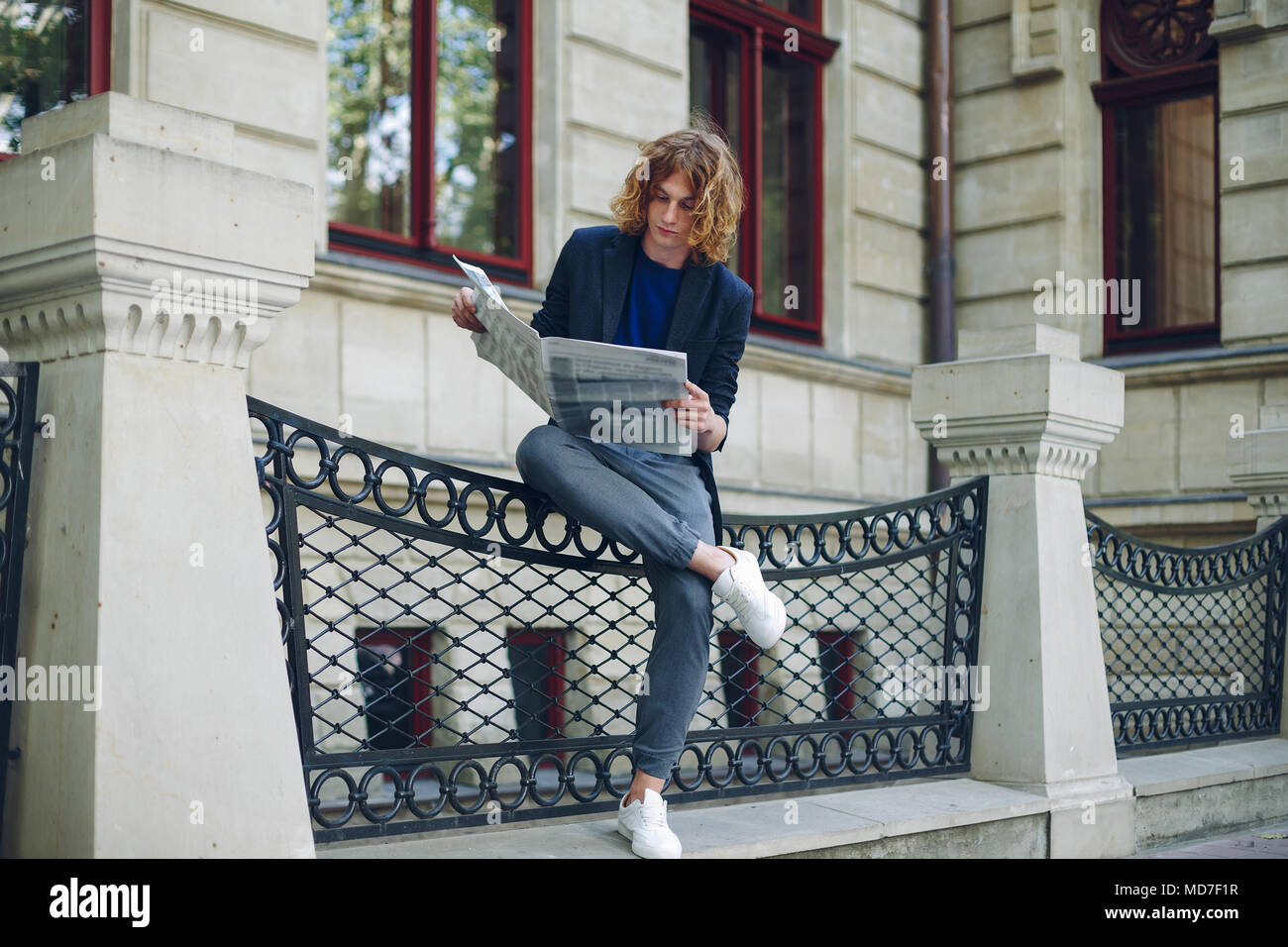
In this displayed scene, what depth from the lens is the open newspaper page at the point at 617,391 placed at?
3.67 m

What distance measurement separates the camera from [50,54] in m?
7.41

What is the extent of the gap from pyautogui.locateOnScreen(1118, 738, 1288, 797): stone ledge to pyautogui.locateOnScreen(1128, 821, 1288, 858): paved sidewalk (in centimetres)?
25

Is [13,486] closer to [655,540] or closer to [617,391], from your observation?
[617,391]

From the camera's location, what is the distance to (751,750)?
996 cm

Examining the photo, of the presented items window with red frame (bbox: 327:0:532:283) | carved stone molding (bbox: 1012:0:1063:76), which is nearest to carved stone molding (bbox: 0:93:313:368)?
window with red frame (bbox: 327:0:532:283)

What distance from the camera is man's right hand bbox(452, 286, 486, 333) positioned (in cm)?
397

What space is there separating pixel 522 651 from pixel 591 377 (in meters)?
1.15

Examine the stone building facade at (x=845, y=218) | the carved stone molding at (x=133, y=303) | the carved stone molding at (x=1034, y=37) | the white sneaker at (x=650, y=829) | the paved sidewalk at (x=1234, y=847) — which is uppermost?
the carved stone molding at (x=1034, y=37)

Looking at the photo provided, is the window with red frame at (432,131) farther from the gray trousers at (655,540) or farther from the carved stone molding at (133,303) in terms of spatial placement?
the carved stone molding at (133,303)

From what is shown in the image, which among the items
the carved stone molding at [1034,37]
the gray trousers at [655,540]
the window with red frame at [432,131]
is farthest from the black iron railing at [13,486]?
the carved stone molding at [1034,37]

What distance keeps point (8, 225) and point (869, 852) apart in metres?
3.17

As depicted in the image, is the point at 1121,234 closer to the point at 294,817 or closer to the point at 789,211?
the point at 789,211
